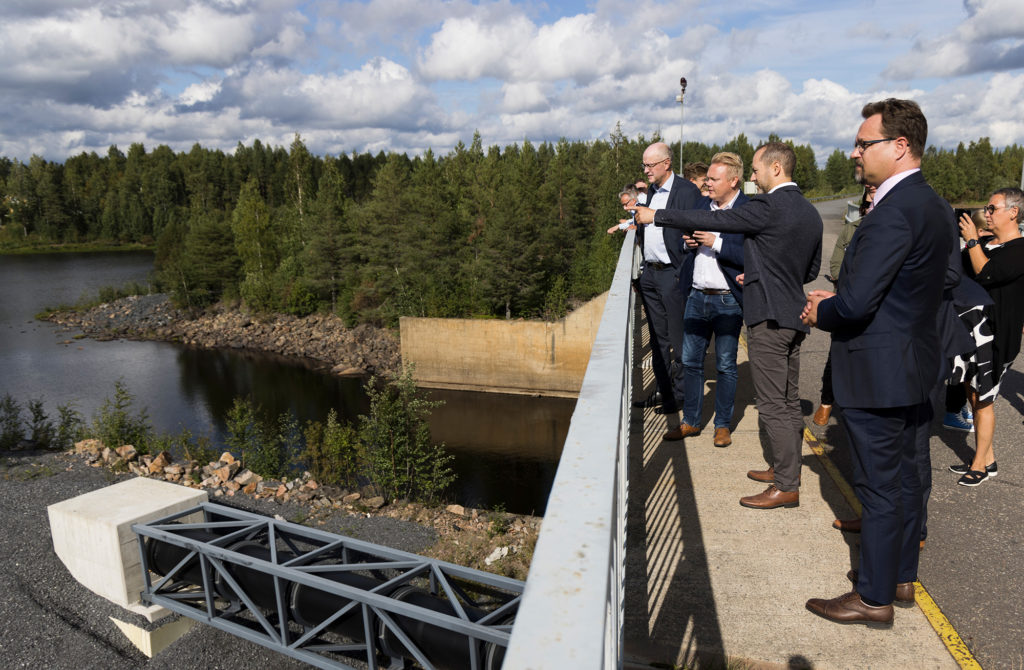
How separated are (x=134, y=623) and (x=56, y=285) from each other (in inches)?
2685

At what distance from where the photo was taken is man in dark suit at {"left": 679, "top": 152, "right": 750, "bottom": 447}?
14.9 ft

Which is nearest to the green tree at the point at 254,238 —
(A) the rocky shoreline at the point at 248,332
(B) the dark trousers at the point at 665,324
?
(A) the rocky shoreline at the point at 248,332

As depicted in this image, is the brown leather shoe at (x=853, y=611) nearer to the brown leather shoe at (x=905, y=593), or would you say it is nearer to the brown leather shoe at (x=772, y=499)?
the brown leather shoe at (x=905, y=593)

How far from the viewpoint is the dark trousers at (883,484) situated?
288cm

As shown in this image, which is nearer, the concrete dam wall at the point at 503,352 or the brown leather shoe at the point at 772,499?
the brown leather shoe at the point at 772,499

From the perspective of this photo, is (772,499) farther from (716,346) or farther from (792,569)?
(716,346)

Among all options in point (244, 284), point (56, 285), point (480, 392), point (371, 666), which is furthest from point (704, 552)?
point (56, 285)

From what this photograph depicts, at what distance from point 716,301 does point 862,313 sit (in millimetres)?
2220

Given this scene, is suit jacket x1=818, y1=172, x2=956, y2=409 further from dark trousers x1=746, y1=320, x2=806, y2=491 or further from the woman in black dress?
the woman in black dress

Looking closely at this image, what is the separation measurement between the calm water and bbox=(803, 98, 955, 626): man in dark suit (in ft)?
56.1

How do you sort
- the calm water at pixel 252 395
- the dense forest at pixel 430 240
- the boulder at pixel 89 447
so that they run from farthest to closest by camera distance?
the dense forest at pixel 430 240
the calm water at pixel 252 395
the boulder at pixel 89 447

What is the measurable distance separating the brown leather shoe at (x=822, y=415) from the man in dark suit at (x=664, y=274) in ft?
3.72

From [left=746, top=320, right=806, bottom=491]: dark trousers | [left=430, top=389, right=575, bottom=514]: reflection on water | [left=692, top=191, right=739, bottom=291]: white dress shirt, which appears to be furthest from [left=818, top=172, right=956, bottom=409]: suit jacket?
[left=430, top=389, right=575, bottom=514]: reflection on water

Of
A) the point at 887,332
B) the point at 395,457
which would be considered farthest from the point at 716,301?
the point at 395,457
